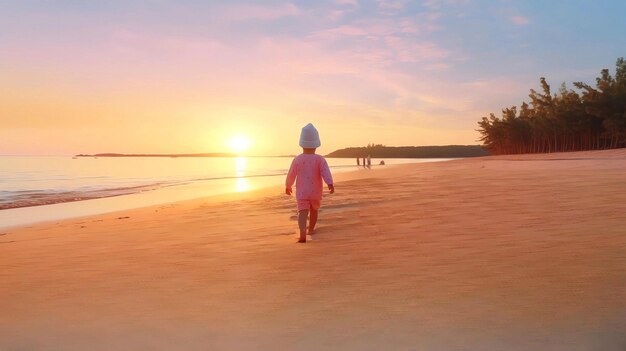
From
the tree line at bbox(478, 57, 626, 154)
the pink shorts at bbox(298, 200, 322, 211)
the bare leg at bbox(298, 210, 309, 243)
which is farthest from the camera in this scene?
the tree line at bbox(478, 57, 626, 154)

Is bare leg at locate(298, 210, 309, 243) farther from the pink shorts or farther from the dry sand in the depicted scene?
the dry sand

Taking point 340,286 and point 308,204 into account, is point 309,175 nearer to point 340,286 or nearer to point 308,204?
point 308,204

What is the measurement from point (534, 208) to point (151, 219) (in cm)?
854

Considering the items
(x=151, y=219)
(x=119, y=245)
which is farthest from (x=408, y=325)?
(x=151, y=219)

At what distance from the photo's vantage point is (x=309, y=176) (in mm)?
8352

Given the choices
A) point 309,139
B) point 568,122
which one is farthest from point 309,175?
point 568,122

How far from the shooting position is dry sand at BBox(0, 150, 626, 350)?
3762mm

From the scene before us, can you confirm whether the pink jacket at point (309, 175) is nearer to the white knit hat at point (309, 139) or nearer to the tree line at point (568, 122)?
the white knit hat at point (309, 139)

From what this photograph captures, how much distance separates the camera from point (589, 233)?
6.74m

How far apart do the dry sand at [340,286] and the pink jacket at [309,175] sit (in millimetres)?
721

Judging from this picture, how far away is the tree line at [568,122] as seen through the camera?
54.6 m

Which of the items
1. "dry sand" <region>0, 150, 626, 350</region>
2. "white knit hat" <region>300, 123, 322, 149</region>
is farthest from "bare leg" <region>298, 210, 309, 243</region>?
"white knit hat" <region>300, 123, 322, 149</region>

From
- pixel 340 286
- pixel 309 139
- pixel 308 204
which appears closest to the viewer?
pixel 340 286

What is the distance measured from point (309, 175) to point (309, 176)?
2 cm
